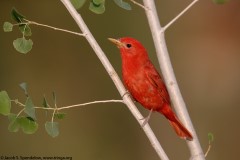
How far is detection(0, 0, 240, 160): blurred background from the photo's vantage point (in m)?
9.16

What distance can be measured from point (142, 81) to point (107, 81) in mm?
3634

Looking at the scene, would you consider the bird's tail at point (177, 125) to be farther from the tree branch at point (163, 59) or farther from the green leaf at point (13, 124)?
the green leaf at point (13, 124)


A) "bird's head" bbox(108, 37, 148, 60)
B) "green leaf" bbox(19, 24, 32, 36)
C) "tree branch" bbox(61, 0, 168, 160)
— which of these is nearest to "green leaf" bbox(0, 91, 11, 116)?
"green leaf" bbox(19, 24, 32, 36)

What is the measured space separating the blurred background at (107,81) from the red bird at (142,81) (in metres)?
3.14

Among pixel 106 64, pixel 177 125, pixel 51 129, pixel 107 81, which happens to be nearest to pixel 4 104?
pixel 51 129

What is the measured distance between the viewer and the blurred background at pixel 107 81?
9.16 meters

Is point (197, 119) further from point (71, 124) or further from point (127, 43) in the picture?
point (127, 43)

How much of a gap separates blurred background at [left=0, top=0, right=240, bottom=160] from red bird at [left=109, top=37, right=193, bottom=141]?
3.14 meters

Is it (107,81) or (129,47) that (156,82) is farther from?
(107,81)

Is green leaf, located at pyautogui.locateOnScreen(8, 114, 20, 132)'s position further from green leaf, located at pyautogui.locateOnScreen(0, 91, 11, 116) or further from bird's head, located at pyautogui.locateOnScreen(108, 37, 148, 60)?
bird's head, located at pyautogui.locateOnScreen(108, 37, 148, 60)

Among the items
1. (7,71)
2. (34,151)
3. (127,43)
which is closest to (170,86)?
(127,43)

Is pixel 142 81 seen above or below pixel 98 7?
above

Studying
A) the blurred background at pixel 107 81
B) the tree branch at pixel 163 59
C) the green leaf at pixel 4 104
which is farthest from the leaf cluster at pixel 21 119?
the blurred background at pixel 107 81

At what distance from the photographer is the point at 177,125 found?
5.43 metres
